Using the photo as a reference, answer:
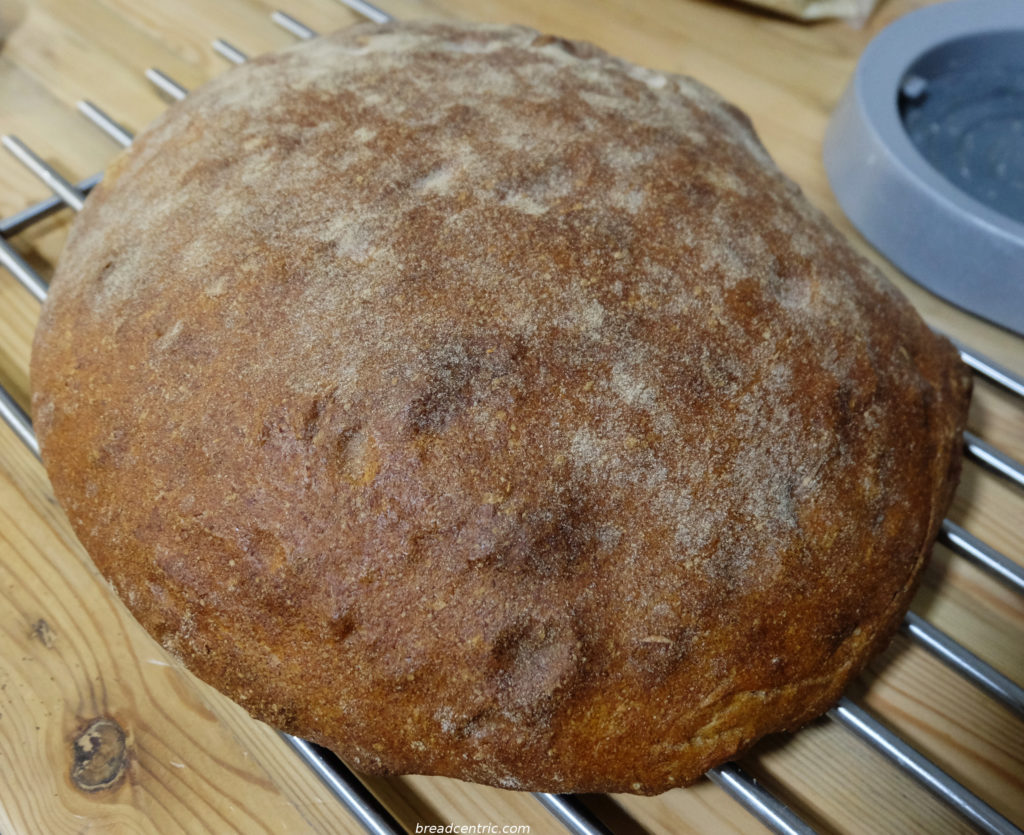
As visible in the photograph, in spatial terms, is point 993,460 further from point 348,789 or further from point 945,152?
point 348,789

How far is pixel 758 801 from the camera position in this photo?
79cm

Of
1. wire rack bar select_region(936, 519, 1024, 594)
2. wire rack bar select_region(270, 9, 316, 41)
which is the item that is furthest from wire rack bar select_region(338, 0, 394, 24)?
wire rack bar select_region(936, 519, 1024, 594)

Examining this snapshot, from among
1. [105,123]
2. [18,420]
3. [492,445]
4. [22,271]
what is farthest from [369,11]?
[492,445]

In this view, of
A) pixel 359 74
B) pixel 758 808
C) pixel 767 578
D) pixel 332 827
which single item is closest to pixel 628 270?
pixel 767 578

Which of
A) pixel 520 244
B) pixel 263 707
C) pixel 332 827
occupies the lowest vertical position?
pixel 332 827

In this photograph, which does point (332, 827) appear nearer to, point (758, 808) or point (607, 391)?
point (758, 808)

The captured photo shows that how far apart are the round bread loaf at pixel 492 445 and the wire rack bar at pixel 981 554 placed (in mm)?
168

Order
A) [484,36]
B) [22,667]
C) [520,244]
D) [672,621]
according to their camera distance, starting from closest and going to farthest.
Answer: [672,621], [520,244], [22,667], [484,36]

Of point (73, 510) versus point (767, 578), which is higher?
point (73, 510)

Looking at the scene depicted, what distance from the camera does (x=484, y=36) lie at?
3.67 ft

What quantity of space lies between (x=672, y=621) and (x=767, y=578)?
0.10 metres

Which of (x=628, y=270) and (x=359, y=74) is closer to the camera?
(x=628, y=270)

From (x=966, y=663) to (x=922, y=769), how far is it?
151 millimetres

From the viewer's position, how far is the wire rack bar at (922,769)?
78 centimetres
